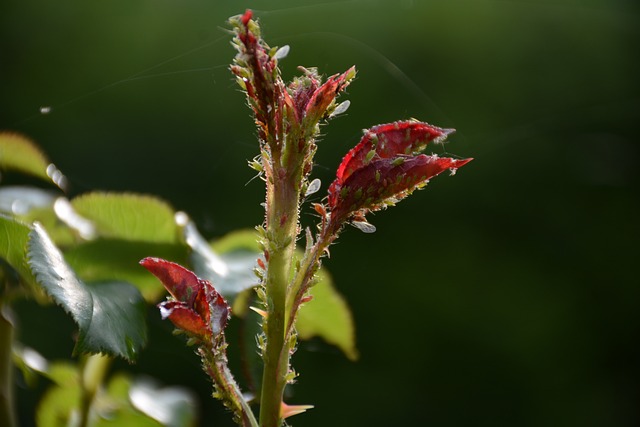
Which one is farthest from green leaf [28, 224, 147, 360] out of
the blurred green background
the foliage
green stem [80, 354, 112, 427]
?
the blurred green background

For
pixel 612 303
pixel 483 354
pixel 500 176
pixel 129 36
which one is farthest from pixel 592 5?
pixel 129 36

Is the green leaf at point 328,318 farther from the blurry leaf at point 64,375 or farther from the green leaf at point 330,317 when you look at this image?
the blurry leaf at point 64,375

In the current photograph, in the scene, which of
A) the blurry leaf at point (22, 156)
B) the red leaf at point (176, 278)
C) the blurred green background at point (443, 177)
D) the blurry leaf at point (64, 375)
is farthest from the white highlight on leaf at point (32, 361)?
the blurred green background at point (443, 177)

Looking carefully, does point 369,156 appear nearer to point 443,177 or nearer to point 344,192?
point 344,192

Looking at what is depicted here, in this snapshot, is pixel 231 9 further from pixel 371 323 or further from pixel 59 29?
pixel 371 323

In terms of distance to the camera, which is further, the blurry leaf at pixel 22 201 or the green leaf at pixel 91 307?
the blurry leaf at pixel 22 201

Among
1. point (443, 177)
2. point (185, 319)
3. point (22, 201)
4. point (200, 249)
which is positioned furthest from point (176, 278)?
point (443, 177)
